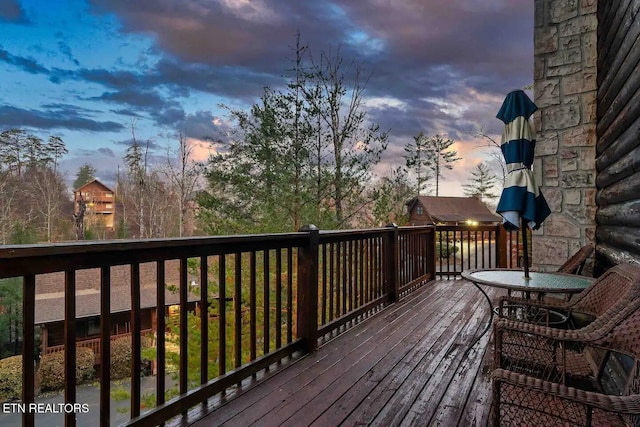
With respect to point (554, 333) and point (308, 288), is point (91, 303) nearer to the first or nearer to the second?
point (308, 288)

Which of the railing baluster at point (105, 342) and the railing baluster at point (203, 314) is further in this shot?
the railing baluster at point (203, 314)

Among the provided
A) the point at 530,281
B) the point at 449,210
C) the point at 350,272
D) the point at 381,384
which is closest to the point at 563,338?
the point at 381,384

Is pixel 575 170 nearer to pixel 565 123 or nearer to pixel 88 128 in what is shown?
pixel 565 123

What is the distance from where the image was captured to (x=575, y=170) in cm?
372

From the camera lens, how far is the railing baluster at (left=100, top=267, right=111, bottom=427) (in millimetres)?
1533

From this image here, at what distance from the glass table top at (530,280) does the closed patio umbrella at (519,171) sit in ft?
0.52

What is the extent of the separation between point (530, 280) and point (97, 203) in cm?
1769

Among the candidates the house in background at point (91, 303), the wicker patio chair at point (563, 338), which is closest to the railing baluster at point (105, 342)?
the wicker patio chair at point (563, 338)

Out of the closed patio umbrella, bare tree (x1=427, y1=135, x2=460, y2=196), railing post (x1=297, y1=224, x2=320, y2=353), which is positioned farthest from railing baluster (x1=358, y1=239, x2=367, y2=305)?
bare tree (x1=427, y1=135, x2=460, y2=196)

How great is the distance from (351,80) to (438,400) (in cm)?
1184

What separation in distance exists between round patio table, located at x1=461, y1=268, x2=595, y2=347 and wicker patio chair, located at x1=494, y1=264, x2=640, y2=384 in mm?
337

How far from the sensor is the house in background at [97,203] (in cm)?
1559

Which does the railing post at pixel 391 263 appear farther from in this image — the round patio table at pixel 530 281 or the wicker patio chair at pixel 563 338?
the wicker patio chair at pixel 563 338

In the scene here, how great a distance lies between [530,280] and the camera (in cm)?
276
